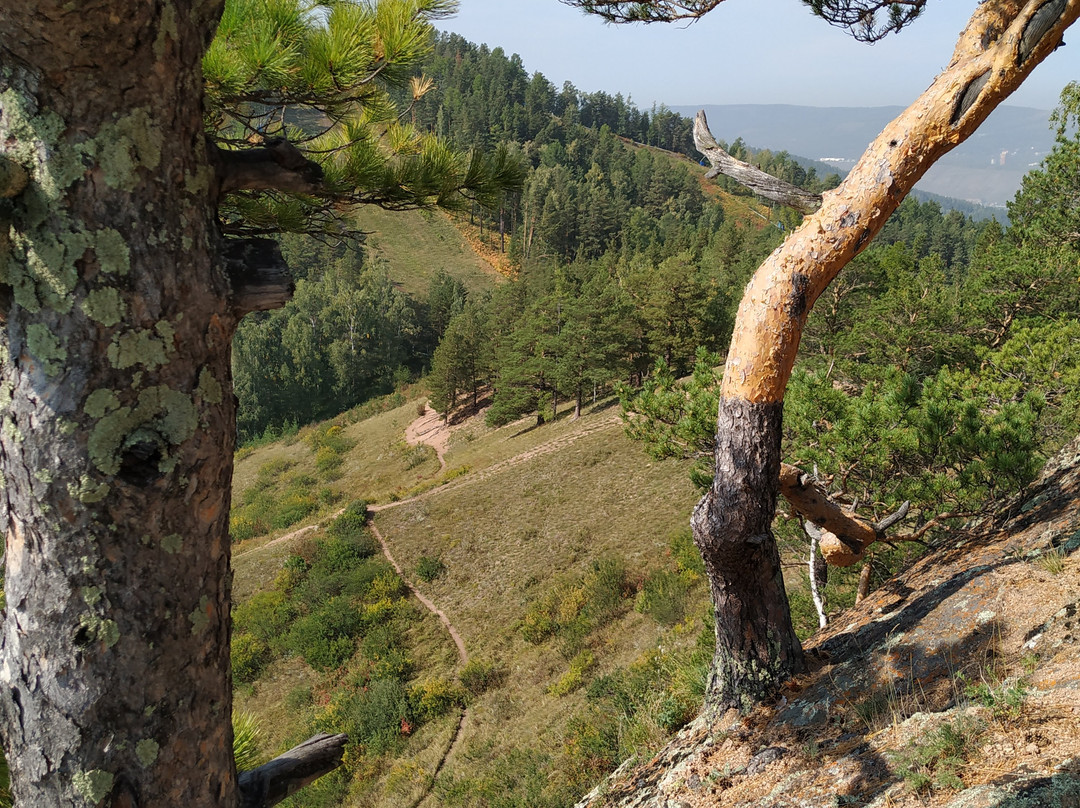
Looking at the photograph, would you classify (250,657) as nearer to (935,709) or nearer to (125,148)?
(935,709)

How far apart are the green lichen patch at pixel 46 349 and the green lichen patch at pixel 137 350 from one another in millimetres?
109

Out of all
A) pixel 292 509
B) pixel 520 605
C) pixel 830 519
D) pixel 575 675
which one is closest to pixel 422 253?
pixel 292 509

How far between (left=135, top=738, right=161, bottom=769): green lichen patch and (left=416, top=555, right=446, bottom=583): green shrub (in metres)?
23.1

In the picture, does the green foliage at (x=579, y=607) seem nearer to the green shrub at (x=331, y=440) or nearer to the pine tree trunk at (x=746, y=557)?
the pine tree trunk at (x=746, y=557)

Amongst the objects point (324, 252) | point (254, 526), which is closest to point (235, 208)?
point (254, 526)

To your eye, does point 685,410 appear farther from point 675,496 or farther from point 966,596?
point 675,496

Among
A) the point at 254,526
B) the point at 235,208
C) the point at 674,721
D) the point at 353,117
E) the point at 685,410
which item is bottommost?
the point at 254,526

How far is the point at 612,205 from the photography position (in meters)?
87.7

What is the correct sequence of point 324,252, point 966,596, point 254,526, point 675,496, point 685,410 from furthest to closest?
1. point 324,252
2. point 254,526
3. point 675,496
4. point 685,410
5. point 966,596

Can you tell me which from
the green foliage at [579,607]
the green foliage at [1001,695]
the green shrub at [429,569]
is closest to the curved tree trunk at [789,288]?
the green foliage at [1001,695]

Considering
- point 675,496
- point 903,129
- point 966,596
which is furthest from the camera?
point 675,496

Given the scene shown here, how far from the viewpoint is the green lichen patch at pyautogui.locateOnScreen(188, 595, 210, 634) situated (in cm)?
170

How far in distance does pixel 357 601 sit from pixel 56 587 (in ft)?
77.0

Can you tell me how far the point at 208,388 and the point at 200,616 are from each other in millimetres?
615
